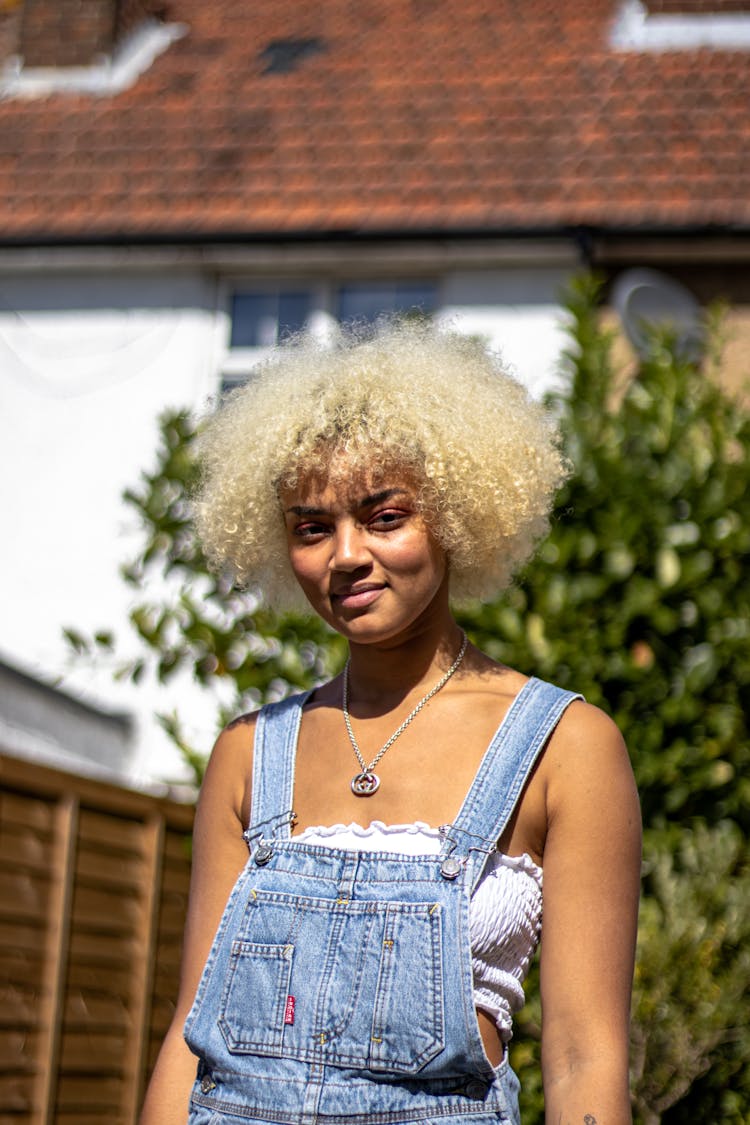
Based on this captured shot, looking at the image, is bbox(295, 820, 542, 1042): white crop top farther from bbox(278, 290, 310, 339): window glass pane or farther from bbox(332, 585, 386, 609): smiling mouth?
bbox(278, 290, 310, 339): window glass pane

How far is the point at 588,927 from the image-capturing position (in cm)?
210

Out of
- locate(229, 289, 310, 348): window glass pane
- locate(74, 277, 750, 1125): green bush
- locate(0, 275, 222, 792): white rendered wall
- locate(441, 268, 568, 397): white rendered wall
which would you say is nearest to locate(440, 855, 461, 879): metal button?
locate(74, 277, 750, 1125): green bush

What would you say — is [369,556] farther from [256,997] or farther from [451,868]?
[256,997]

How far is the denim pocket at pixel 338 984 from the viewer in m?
2.08

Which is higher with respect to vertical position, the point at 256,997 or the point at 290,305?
the point at 290,305

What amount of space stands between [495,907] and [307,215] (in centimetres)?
854

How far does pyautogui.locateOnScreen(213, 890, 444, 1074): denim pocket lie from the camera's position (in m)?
2.08

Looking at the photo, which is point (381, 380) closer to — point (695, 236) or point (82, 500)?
point (695, 236)

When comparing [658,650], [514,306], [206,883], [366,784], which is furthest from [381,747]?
[514,306]

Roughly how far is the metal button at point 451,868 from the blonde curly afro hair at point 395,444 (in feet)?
1.61

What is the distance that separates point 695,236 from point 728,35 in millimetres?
2467

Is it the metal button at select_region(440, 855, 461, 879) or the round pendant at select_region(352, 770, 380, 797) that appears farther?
the round pendant at select_region(352, 770, 380, 797)

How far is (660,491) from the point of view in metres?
5.21

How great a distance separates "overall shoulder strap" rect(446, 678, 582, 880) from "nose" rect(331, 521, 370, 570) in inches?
11.9
